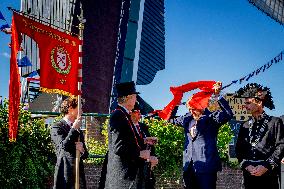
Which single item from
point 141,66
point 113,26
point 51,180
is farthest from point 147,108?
point 51,180

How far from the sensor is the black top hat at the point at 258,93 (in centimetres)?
559

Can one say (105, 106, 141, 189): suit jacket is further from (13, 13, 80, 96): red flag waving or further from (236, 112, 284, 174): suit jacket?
(236, 112, 284, 174): suit jacket

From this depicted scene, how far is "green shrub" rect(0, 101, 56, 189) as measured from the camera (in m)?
5.94

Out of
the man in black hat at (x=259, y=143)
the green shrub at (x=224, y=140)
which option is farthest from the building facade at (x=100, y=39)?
the man in black hat at (x=259, y=143)

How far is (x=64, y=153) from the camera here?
5.43 meters

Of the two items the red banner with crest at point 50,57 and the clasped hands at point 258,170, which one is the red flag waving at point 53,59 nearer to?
the red banner with crest at point 50,57

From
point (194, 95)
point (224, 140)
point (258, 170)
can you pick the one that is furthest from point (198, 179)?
point (224, 140)

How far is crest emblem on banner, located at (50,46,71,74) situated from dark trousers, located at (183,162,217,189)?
91.4 inches

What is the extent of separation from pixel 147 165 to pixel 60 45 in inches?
96.3

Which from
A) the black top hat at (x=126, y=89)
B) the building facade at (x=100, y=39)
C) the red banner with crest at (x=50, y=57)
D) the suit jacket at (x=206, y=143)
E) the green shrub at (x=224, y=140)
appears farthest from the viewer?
the building facade at (x=100, y=39)

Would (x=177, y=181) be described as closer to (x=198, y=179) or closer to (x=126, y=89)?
(x=198, y=179)

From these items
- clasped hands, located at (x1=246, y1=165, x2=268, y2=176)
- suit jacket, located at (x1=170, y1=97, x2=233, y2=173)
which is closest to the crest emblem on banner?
suit jacket, located at (x1=170, y1=97, x2=233, y2=173)

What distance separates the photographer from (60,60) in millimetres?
6156

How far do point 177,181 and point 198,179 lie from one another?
102 inches
